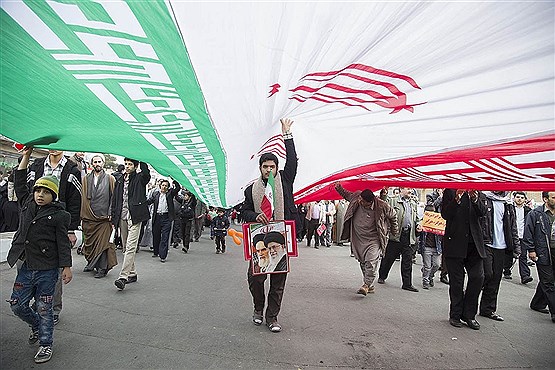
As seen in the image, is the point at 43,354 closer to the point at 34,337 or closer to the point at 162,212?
the point at 34,337

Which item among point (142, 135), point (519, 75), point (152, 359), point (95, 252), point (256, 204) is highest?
point (519, 75)

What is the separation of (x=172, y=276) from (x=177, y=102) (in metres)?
5.56

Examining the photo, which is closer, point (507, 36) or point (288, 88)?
point (507, 36)

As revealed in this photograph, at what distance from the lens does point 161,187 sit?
33.4 ft

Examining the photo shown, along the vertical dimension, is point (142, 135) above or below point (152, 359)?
above

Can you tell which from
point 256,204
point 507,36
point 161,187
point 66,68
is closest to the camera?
point 507,36

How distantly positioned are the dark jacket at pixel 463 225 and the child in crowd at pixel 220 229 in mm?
7432

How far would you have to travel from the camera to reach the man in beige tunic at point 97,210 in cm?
655

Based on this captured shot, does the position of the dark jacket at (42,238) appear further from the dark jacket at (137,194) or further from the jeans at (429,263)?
the jeans at (429,263)

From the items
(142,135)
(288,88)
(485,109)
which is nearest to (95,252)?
(142,135)

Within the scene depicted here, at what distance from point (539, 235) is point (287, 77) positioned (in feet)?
17.7

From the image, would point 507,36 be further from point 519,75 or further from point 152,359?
point 152,359

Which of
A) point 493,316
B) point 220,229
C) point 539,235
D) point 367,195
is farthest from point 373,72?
point 220,229

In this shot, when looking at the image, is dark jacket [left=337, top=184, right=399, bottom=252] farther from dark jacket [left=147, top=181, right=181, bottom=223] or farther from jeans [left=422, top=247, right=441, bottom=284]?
dark jacket [left=147, top=181, right=181, bottom=223]
